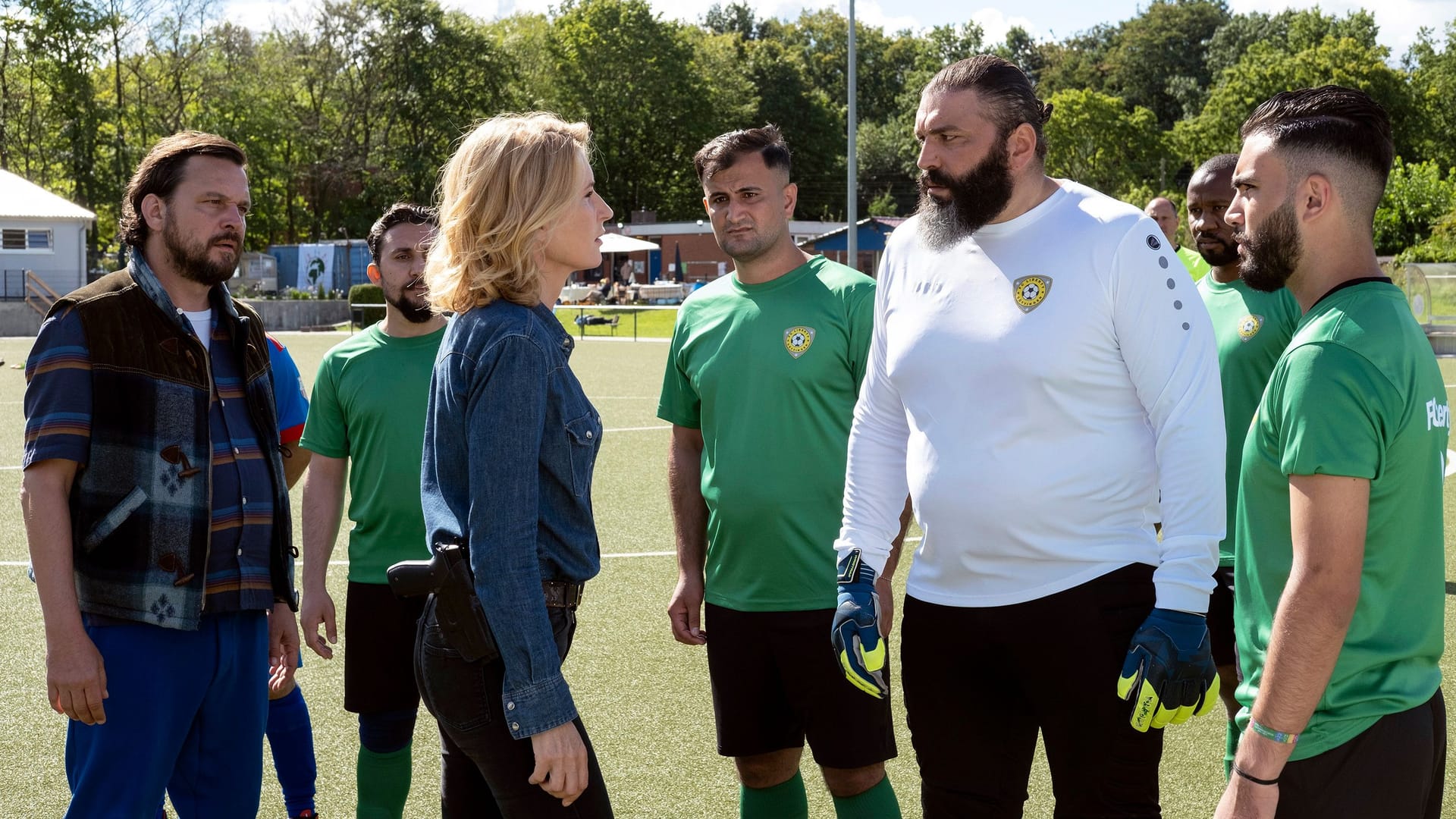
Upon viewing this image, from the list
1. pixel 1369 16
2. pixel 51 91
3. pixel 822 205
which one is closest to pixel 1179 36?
pixel 1369 16

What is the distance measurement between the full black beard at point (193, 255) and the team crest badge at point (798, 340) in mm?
1654

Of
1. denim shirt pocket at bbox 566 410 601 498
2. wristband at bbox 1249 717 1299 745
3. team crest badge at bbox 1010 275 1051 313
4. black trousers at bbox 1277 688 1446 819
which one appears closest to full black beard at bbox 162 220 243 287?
denim shirt pocket at bbox 566 410 601 498

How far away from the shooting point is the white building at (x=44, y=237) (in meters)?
45.2

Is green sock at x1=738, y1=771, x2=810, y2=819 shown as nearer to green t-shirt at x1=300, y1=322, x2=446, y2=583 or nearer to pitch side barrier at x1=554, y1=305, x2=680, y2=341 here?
green t-shirt at x1=300, y1=322, x2=446, y2=583

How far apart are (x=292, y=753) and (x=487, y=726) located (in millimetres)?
2149

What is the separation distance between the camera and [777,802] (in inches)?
159

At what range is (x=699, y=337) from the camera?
14.1 ft

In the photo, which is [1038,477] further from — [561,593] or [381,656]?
[381,656]

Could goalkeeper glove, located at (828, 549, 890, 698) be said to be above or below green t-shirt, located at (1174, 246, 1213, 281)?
below

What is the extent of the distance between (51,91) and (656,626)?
58817 millimetres

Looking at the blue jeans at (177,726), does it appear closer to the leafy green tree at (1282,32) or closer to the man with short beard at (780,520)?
the man with short beard at (780,520)

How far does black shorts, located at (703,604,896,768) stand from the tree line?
1575 inches

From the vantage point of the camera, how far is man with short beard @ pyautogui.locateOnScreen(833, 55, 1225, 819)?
2.78 m

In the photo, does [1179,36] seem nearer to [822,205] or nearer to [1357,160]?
[822,205]
